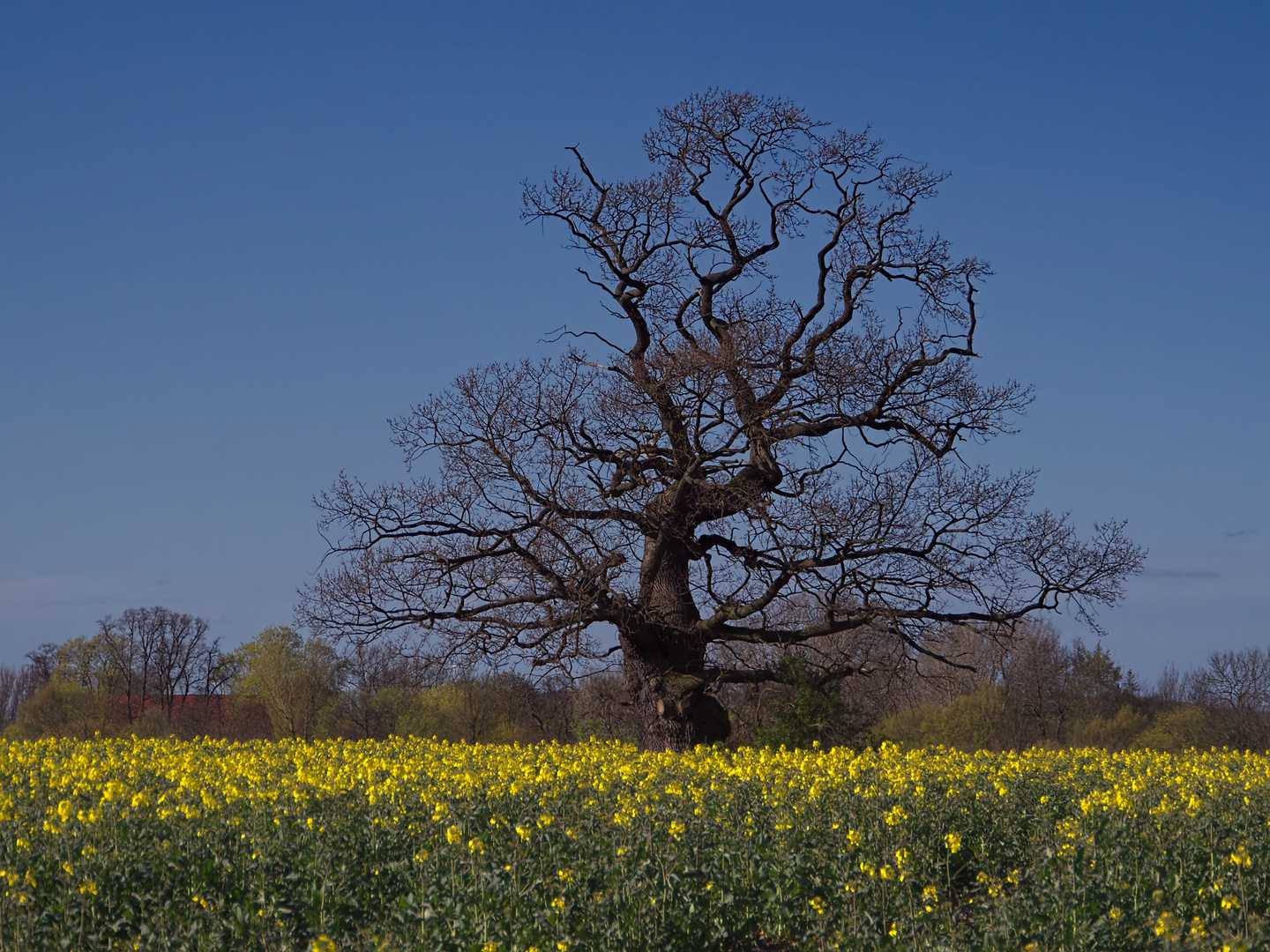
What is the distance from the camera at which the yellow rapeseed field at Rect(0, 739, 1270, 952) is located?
650cm

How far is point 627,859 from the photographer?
7.63 m

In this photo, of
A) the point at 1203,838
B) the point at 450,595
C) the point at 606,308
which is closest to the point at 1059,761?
the point at 1203,838

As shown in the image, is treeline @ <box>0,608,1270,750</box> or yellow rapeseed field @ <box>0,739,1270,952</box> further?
treeline @ <box>0,608,1270,750</box>

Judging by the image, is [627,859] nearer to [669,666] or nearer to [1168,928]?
[1168,928]

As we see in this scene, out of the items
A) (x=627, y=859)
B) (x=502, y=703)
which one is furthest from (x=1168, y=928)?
(x=502, y=703)

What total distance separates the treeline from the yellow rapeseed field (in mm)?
12018

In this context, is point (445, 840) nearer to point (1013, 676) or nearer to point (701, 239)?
point (701, 239)

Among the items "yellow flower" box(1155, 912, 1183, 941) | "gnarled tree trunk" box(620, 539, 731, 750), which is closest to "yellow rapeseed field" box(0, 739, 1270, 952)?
"yellow flower" box(1155, 912, 1183, 941)

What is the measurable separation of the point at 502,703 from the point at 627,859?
37495 millimetres

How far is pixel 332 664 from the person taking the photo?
163 ft

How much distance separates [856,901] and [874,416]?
14.0 m

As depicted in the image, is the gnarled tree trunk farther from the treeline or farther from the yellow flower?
the yellow flower

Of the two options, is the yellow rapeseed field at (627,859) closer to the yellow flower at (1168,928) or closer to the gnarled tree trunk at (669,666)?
the yellow flower at (1168,928)

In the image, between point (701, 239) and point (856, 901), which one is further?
point (701, 239)
